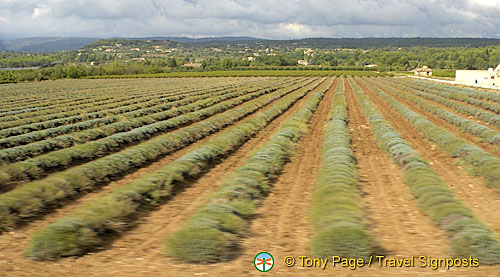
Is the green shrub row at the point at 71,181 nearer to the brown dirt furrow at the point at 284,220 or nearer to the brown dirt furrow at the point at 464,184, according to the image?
the brown dirt furrow at the point at 284,220

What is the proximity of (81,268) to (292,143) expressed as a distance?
1081 centimetres

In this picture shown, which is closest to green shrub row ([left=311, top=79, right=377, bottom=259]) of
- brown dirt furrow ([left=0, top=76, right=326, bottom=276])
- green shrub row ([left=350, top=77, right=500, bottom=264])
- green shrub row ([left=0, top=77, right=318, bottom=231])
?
green shrub row ([left=350, top=77, right=500, bottom=264])

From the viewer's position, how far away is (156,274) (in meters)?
5.72

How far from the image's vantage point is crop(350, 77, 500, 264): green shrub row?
19.8 ft

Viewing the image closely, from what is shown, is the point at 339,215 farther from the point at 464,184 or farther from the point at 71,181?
the point at 71,181

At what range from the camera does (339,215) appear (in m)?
7.21

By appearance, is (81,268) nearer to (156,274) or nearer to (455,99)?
(156,274)

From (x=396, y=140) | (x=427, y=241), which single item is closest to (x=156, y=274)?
(x=427, y=241)

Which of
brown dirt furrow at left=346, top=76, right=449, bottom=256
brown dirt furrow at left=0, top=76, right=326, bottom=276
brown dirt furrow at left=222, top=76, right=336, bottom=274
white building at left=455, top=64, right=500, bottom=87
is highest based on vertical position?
white building at left=455, top=64, right=500, bottom=87

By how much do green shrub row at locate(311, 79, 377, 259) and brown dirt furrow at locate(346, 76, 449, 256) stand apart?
Result: 36 centimetres

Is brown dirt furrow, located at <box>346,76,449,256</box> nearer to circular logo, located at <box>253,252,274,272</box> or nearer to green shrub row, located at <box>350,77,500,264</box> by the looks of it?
green shrub row, located at <box>350,77,500,264</box>

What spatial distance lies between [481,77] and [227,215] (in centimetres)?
6447

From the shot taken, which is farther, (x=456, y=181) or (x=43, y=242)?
(x=456, y=181)

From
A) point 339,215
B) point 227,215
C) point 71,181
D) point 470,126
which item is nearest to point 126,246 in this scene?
point 227,215
